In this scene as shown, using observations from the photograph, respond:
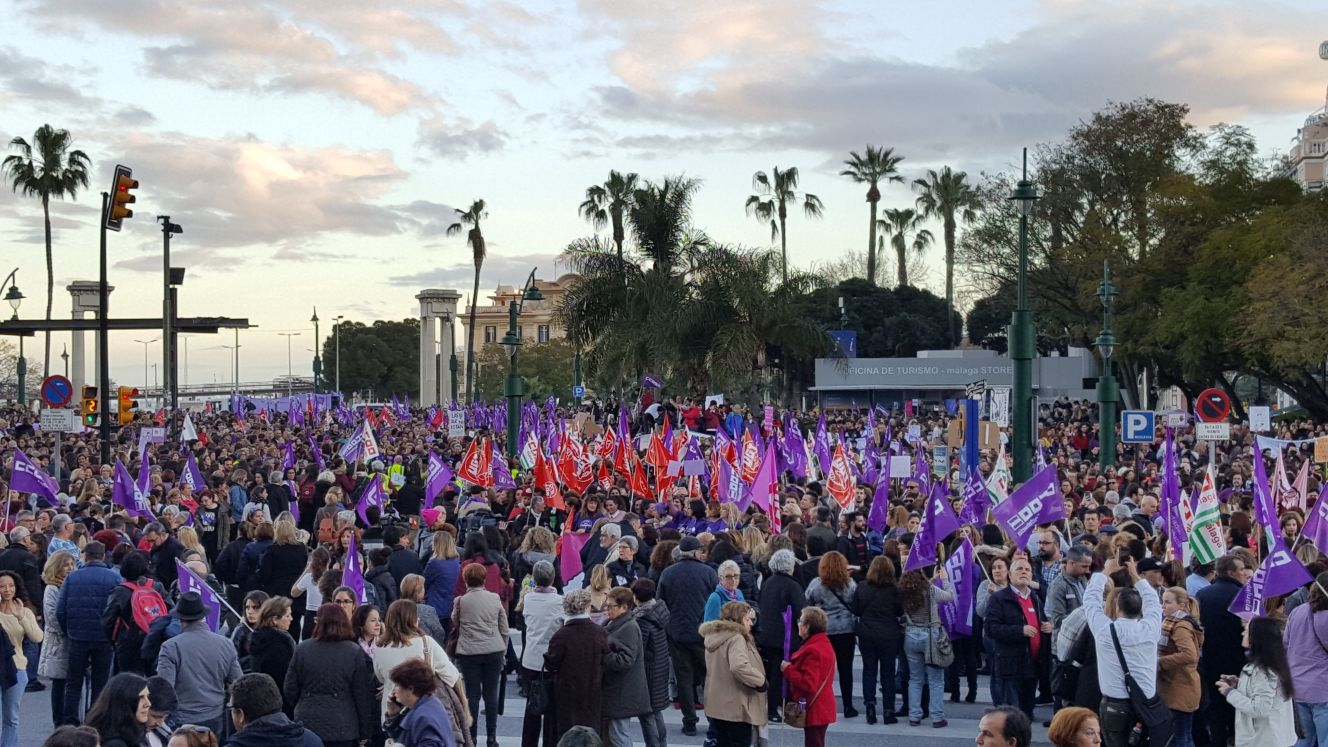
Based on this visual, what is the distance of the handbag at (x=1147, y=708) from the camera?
8.55 meters

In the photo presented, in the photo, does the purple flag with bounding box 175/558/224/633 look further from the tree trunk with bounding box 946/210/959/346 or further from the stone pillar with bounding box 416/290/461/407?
the stone pillar with bounding box 416/290/461/407

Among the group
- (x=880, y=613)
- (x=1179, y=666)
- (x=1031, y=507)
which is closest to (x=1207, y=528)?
(x=1031, y=507)

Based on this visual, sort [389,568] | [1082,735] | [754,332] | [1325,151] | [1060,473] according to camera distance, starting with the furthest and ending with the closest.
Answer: [1325,151] → [754,332] → [1060,473] → [389,568] → [1082,735]

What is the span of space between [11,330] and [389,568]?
1139 inches

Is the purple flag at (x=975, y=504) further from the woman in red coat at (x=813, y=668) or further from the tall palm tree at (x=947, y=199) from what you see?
the tall palm tree at (x=947, y=199)

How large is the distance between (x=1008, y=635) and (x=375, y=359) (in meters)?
119

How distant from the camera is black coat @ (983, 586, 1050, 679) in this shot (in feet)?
34.4

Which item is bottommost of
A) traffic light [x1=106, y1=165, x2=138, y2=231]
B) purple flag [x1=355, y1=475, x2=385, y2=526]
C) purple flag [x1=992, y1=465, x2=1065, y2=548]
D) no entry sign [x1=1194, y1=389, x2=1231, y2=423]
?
purple flag [x1=355, y1=475, x2=385, y2=526]

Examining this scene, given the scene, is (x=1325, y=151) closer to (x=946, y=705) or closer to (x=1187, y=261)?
(x=1187, y=261)

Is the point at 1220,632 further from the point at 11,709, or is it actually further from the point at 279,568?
the point at 11,709

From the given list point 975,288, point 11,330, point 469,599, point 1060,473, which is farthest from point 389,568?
point 975,288

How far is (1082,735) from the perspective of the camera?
5445mm

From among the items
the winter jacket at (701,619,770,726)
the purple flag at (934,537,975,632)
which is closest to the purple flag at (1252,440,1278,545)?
the purple flag at (934,537,975,632)

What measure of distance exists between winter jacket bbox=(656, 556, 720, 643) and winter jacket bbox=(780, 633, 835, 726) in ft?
6.02
